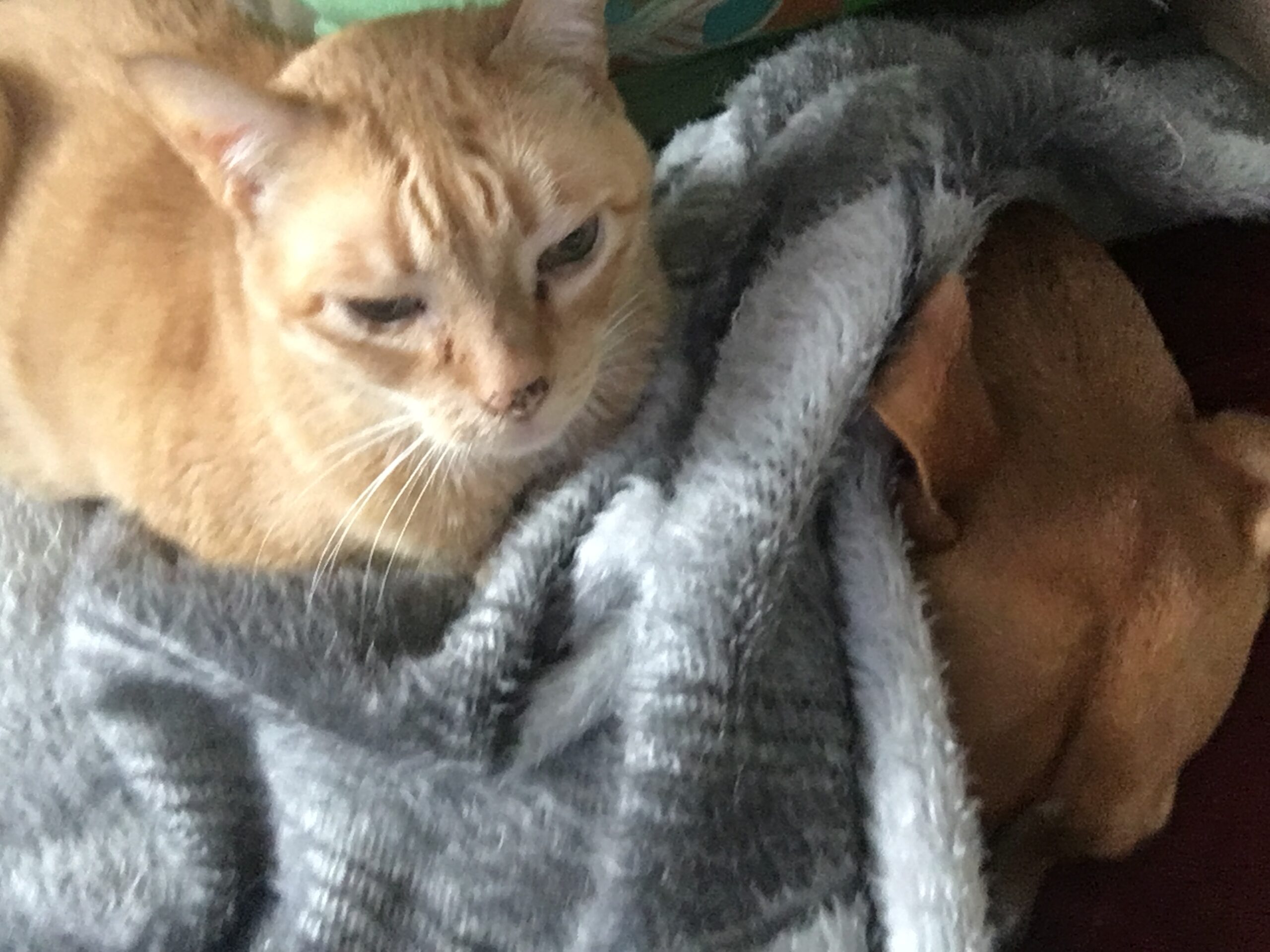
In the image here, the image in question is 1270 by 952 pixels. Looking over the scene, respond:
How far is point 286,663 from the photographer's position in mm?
785

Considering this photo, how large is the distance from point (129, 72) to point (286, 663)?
1.23 ft

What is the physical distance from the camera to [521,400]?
0.72 metres

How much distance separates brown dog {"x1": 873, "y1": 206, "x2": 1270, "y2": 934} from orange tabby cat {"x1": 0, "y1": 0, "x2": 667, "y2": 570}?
0.74ft

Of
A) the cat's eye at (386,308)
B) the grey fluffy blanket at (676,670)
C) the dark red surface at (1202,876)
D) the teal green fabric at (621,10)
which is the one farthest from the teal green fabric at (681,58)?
the dark red surface at (1202,876)

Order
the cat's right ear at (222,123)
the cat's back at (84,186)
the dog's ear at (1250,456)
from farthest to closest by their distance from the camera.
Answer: the cat's back at (84,186)
the dog's ear at (1250,456)
the cat's right ear at (222,123)

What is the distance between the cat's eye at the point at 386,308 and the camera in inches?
28.2

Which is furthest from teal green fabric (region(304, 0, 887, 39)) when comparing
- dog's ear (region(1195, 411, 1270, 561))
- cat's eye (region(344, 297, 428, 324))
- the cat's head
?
dog's ear (region(1195, 411, 1270, 561))

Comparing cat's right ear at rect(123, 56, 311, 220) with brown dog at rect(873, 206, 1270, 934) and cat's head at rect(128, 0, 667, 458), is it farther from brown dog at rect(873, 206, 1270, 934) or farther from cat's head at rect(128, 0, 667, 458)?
brown dog at rect(873, 206, 1270, 934)

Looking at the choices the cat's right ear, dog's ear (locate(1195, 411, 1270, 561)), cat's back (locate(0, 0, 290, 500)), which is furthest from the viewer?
cat's back (locate(0, 0, 290, 500))

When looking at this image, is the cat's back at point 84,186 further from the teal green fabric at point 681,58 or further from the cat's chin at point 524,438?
the cat's chin at point 524,438

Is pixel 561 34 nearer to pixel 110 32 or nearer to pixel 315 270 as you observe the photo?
pixel 315 270

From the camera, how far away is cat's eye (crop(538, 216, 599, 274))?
0.75 m

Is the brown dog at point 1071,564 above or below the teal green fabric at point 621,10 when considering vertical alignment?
below

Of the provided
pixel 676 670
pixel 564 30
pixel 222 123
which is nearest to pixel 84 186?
pixel 222 123
